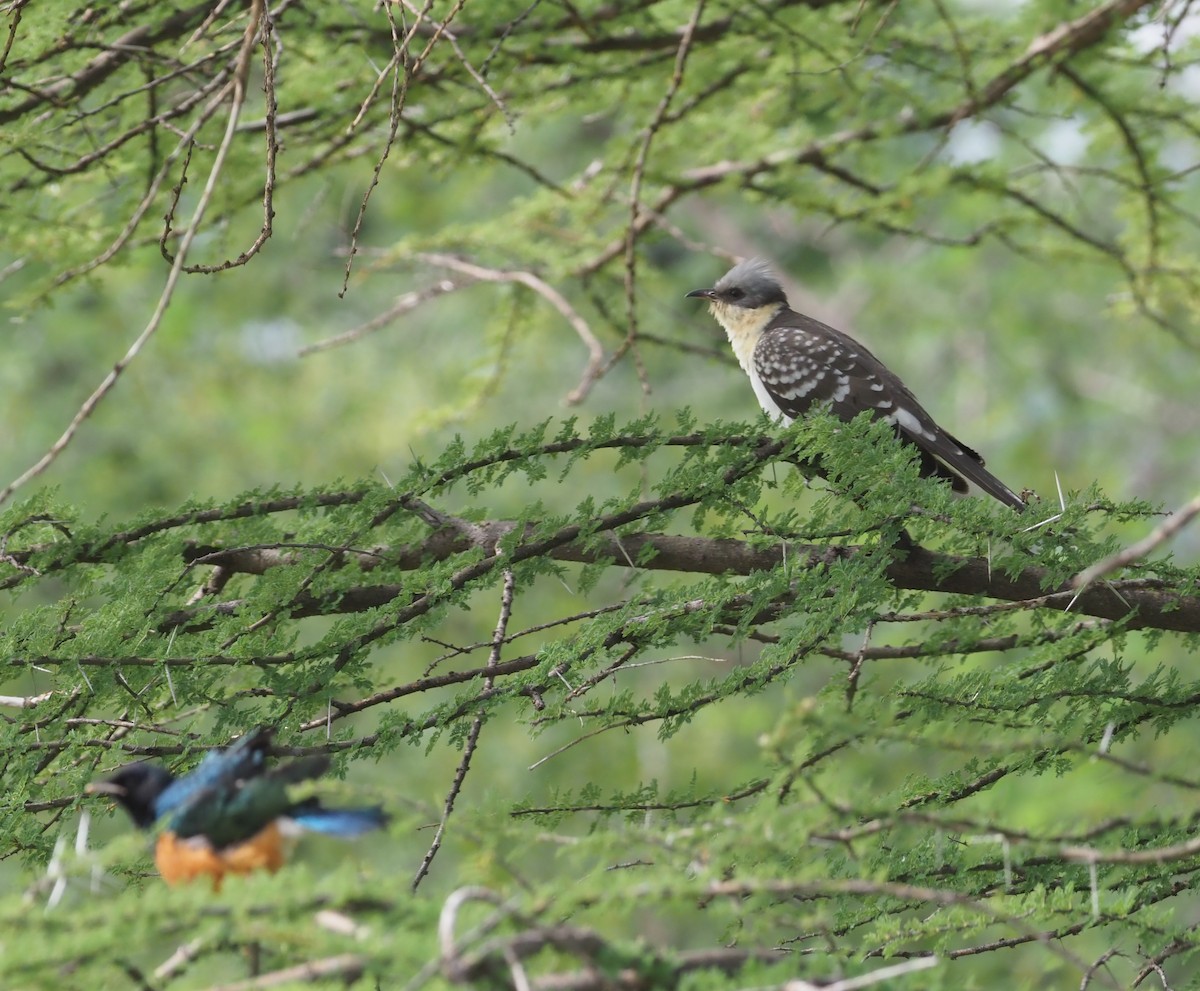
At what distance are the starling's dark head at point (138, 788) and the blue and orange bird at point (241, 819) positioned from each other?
26 centimetres

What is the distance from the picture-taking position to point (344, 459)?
48.9ft

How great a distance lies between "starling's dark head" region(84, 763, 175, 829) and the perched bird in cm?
293

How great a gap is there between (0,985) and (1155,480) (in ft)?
48.2

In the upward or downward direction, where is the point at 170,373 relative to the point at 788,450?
downward

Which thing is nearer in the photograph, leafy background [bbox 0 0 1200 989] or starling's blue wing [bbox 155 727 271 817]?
leafy background [bbox 0 0 1200 989]

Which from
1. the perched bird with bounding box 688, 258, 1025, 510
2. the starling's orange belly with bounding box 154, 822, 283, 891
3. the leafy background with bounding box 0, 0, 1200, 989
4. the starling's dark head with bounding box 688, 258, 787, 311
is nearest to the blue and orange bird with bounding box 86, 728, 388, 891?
the starling's orange belly with bounding box 154, 822, 283, 891

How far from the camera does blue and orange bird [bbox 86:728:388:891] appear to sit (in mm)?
2572

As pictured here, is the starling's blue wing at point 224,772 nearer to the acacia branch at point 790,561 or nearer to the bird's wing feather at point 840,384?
the acacia branch at point 790,561

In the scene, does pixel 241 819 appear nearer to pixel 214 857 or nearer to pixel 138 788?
pixel 214 857

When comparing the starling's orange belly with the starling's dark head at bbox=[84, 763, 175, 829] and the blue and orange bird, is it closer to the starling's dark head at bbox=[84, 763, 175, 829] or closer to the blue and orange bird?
the blue and orange bird

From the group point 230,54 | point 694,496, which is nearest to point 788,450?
point 694,496

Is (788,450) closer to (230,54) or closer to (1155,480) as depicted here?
(230,54)

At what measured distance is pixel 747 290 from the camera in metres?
7.09

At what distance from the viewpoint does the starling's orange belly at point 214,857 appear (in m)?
2.60
